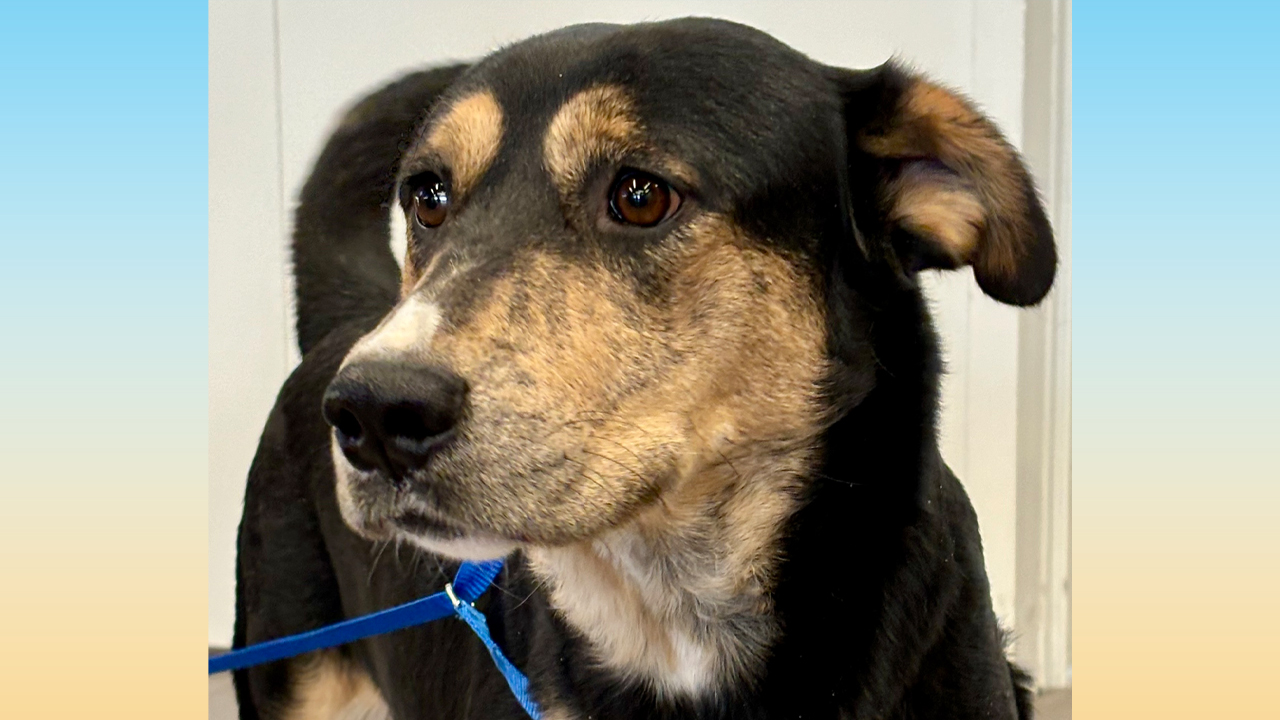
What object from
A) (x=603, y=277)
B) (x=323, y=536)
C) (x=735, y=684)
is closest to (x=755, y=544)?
(x=735, y=684)

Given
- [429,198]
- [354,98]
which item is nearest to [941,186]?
[429,198]

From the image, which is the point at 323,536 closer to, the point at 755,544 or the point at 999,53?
the point at 755,544

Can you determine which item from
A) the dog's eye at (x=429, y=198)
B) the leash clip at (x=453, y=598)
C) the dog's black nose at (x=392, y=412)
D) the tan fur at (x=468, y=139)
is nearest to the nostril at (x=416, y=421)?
the dog's black nose at (x=392, y=412)

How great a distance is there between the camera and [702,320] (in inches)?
55.9

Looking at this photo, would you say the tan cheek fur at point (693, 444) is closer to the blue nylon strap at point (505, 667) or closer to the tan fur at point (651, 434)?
the tan fur at point (651, 434)

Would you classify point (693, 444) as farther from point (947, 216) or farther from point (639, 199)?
point (947, 216)

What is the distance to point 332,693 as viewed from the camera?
2.34 metres

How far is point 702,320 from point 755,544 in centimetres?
34

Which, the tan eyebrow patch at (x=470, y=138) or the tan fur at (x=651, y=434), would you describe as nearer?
the tan fur at (x=651, y=434)

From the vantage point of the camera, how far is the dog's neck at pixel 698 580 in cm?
152

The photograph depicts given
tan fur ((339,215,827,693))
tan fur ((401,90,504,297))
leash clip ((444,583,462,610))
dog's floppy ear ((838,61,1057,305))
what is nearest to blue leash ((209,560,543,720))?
leash clip ((444,583,462,610))

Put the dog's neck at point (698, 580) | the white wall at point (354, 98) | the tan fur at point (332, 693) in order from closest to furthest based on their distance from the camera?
the dog's neck at point (698, 580)
the white wall at point (354, 98)
the tan fur at point (332, 693)

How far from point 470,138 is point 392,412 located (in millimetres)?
512

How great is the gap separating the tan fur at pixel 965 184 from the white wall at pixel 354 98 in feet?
0.47
